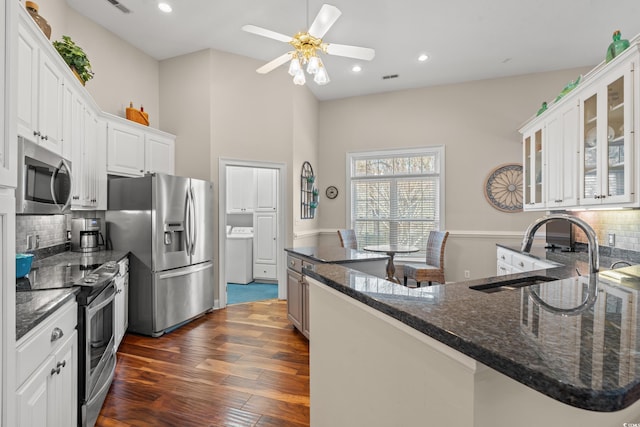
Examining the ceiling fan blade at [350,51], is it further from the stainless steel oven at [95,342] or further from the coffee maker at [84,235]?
the coffee maker at [84,235]

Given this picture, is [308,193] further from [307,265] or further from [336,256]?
[336,256]

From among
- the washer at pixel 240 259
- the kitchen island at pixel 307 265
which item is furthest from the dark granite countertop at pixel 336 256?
the washer at pixel 240 259

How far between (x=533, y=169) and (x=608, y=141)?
1.36m

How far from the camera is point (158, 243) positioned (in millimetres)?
3258

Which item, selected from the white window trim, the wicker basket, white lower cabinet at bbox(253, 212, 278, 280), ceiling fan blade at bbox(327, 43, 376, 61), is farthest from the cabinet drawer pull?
the white window trim

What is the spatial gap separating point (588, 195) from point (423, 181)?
8.65 feet

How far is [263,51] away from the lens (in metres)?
4.19

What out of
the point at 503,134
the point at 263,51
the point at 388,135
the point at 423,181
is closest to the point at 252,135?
the point at 263,51

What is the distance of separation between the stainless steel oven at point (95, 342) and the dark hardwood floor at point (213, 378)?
0.71 ft

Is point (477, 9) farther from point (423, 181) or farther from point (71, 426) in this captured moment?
point (71, 426)

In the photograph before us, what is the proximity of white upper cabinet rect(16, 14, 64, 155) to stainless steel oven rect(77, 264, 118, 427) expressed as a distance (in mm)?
991

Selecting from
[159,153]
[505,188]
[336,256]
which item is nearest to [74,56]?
[159,153]

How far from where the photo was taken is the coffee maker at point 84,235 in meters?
3.10

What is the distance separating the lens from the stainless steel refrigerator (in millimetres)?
3227
